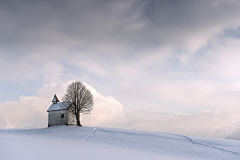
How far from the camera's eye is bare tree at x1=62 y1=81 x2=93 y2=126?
44.2 m

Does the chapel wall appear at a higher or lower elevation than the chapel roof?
lower

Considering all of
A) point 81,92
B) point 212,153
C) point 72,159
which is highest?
point 81,92

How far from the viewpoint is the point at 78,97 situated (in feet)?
146

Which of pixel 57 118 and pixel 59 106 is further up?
pixel 59 106

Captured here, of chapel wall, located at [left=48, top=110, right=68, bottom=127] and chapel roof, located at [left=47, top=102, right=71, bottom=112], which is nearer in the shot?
chapel wall, located at [left=48, top=110, right=68, bottom=127]

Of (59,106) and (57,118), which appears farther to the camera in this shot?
(59,106)

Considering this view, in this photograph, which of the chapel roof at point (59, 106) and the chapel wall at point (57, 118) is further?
the chapel roof at point (59, 106)

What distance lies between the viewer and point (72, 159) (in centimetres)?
1112

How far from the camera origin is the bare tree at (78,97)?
4425 cm

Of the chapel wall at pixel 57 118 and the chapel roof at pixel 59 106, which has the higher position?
the chapel roof at pixel 59 106

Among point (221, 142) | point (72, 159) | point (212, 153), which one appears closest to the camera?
point (72, 159)

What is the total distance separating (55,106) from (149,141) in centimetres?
3367

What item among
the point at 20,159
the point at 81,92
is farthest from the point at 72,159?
the point at 81,92

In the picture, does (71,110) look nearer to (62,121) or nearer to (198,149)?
(62,121)
